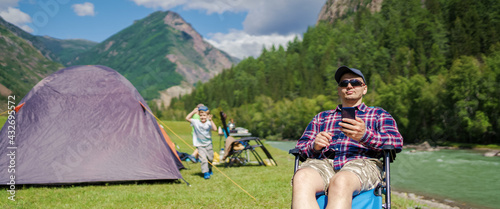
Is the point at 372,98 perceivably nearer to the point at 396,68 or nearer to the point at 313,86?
the point at 396,68

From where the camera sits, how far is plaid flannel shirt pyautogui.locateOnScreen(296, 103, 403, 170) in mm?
3445

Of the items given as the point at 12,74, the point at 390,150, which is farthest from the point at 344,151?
the point at 12,74

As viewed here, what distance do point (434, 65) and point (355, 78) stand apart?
76.0m

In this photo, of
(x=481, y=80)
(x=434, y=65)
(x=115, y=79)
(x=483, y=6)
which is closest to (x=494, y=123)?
(x=481, y=80)

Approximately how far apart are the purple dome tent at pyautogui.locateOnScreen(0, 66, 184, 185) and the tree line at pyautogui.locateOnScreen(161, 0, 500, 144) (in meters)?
42.7

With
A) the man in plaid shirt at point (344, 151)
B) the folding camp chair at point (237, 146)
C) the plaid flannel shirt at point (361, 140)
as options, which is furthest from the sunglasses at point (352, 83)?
the folding camp chair at point (237, 146)

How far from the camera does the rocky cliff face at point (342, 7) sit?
150m

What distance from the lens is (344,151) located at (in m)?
3.68

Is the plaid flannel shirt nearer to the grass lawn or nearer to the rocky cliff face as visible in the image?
the grass lawn

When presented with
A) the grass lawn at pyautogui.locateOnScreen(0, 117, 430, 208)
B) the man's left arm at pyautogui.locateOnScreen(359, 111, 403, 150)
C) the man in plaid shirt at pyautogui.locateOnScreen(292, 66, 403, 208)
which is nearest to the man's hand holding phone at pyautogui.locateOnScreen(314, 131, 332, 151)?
the man in plaid shirt at pyautogui.locateOnScreen(292, 66, 403, 208)

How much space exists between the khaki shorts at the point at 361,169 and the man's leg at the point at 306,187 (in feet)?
0.49

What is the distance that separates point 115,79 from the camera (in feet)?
28.8

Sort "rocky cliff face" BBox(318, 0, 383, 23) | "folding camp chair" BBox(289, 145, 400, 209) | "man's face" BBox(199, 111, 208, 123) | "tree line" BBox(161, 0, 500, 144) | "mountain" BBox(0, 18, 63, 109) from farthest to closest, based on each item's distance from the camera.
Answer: "rocky cliff face" BBox(318, 0, 383, 23), "tree line" BBox(161, 0, 500, 144), "man's face" BBox(199, 111, 208, 123), "mountain" BBox(0, 18, 63, 109), "folding camp chair" BBox(289, 145, 400, 209)

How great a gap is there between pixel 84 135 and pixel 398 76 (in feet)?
219
